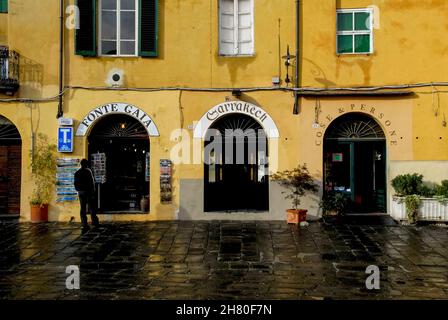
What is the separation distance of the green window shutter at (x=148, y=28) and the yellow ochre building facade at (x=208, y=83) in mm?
28

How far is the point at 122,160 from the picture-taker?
559 inches

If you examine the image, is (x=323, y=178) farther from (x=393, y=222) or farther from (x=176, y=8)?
(x=176, y=8)

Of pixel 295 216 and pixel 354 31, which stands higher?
pixel 354 31

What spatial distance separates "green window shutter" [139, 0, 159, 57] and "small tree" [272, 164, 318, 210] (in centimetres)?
496

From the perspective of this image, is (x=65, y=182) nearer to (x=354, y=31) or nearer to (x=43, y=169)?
(x=43, y=169)

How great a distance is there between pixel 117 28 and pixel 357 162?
7846 mm

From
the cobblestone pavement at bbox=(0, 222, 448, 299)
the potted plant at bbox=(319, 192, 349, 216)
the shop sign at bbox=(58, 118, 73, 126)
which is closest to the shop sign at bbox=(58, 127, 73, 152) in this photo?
the shop sign at bbox=(58, 118, 73, 126)

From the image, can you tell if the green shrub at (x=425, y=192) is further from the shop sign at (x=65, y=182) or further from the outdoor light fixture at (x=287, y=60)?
the shop sign at (x=65, y=182)

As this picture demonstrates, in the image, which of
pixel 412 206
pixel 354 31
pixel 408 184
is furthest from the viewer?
pixel 354 31

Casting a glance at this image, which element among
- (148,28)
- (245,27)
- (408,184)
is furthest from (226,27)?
(408,184)

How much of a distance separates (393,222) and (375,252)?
12.0 ft

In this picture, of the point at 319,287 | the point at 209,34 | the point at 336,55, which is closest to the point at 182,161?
the point at 209,34

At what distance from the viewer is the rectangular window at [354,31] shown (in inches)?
544

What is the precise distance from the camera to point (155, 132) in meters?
13.8
